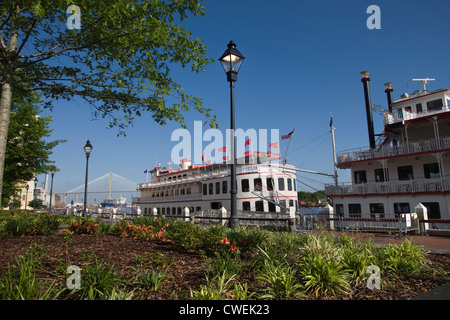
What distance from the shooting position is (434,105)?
75.7 feet

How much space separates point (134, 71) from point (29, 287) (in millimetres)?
6174

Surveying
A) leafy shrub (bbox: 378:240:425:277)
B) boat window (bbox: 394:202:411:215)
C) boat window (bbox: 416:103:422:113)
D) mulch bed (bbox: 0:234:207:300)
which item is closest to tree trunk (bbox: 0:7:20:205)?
mulch bed (bbox: 0:234:207:300)

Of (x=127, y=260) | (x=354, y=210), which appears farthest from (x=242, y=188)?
(x=127, y=260)

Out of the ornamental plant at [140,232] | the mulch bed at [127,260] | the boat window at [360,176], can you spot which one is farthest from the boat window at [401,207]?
the mulch bed at [127,260]

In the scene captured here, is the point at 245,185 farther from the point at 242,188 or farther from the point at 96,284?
the point at 96,284

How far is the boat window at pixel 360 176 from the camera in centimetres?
2447

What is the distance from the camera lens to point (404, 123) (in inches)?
855

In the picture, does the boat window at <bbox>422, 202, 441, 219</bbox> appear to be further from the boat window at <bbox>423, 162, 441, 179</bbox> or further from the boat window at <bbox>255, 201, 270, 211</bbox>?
the boat window at <bbox>255, 201, 270, 211</bbox>

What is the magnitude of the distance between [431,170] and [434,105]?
6.38 metres

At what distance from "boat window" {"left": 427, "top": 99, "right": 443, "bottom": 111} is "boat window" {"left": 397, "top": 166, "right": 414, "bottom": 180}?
5.86 meters

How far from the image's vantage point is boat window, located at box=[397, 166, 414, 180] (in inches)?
853

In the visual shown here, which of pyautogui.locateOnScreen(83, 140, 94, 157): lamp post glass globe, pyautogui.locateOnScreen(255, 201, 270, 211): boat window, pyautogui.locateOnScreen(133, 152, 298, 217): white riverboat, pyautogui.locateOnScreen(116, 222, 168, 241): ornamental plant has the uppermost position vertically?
pyautogui.locateOnScreen(83, 140, 94, 157): lamp post glass globe
